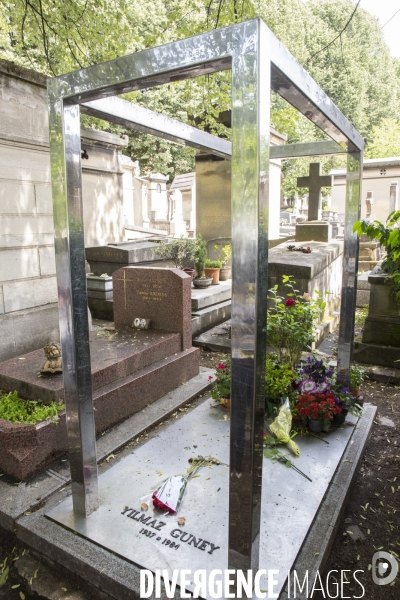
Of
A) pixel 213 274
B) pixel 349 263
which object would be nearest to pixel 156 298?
pixel 349 263

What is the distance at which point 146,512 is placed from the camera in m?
2.64

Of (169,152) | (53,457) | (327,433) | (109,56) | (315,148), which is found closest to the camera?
(53,457)

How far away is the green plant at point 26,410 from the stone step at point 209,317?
3.64m

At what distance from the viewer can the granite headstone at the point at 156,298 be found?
486 centimetres

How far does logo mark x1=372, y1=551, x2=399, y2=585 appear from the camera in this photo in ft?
7.91

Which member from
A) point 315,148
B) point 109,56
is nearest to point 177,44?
point 315,148

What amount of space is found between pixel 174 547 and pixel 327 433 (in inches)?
72.5

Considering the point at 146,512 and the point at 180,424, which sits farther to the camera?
the point at 180,424

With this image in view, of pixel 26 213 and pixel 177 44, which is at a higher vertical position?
pixel 177 44

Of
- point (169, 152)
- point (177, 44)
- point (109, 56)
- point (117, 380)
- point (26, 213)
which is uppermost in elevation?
point (169, 152)

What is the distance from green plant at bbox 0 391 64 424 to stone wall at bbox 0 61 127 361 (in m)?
1.20

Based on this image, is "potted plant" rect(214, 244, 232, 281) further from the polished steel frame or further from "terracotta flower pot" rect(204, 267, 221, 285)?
the polished steel frame

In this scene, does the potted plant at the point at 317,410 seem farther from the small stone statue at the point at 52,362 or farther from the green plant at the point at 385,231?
the small stone statue at the point at 52,362

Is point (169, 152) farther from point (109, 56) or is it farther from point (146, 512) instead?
point (146, 512)
